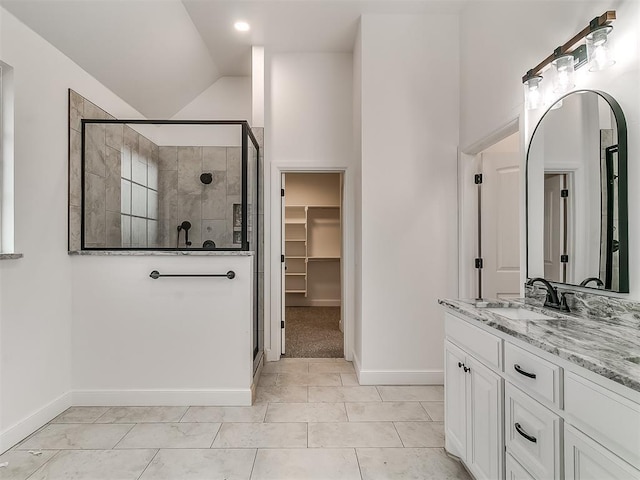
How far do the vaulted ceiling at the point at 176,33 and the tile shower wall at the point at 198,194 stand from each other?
1.96 feet

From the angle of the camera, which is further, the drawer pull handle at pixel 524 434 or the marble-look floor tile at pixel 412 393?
the marble-look floor tile at pixel 412 393

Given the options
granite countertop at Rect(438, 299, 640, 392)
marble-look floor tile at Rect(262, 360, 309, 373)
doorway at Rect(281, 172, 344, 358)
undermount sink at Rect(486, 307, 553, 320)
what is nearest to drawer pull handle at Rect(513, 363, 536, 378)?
granite countertop at Rect(438, 299, 640, 392)

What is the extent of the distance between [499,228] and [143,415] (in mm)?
3052

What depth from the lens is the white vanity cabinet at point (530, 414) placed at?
0.87 metres

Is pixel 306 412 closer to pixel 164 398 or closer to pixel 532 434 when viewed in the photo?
pixel 164 398

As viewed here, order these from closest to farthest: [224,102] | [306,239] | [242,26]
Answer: [242,26], [224,102], [306,239]

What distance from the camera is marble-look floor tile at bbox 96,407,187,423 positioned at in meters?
2.29

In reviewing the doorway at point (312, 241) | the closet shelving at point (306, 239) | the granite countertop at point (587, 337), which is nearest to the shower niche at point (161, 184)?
the granite countertop at point (587, 337)

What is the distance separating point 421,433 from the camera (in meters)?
2.14

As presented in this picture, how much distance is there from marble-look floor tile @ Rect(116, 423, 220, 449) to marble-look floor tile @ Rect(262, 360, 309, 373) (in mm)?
1012

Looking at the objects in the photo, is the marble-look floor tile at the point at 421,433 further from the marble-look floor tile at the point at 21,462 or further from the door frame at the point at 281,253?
the marble-look floor tile at the point at 21,462

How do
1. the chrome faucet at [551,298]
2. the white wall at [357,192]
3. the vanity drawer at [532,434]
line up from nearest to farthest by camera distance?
the vanity drawer at [532,434] → the chrome faucet at [551,298] → the white wall at [357,192]

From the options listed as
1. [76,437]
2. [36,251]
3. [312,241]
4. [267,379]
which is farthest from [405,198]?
[312,241]

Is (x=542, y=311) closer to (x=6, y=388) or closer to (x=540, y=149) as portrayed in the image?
(x=540, y=149)
